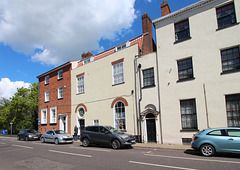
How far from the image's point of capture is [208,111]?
41.2 ft

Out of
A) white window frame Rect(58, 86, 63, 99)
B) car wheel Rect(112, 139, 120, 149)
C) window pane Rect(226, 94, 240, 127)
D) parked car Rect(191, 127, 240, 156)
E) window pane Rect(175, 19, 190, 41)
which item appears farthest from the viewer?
white window frame Rect(58, 86, 63, 99)

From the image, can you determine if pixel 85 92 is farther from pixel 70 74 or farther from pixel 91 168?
pixel 91 168

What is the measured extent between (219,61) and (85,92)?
14013 millimetres

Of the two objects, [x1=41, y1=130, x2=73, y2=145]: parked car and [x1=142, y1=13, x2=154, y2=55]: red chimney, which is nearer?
[x1=41, y1=130, x2=73, y2=145]: parked car

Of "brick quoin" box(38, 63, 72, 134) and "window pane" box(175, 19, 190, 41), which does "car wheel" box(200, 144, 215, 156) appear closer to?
"window pane" box(175, 19, 190, 41)

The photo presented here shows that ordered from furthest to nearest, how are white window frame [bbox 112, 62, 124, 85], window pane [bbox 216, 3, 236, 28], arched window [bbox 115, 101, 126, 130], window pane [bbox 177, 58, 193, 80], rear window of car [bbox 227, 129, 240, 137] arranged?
white window frame [bbox 112, 62, 124, 85], arched window [bbox 115, 101, 126, 130], window pane [bbox 177, 58, 193, 80], window pane [bbox 216, 3, 236, 28], rear window of car [bbox 227, 129, 240, 137]

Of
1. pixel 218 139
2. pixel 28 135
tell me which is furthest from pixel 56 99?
pixel 218 139

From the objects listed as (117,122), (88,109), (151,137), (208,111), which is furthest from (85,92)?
(208,111)

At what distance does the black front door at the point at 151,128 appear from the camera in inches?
600

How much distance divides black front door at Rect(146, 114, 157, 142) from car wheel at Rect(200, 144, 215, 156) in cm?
592

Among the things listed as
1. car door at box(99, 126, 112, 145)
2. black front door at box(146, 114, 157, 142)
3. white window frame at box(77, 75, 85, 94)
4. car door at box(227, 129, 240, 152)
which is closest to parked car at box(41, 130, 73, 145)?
car door at box(99, 126, 112, 145)

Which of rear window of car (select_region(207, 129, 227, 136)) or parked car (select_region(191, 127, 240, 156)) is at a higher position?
rear window of car (select_region(207, 129, 227, 136))

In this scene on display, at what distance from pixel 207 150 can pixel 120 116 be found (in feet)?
31.0

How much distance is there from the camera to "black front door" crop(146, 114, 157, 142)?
15234 millimetres
